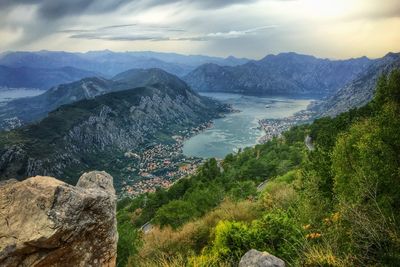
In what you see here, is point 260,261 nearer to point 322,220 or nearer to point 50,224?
point 50,224

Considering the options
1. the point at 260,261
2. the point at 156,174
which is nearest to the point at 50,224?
the point at 260,261

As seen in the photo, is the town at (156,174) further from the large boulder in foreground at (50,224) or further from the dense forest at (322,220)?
the large boulder in foreground at (50,224)

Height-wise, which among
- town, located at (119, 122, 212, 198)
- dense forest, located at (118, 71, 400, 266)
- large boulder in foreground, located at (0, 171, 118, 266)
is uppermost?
large boulder in foreground, located at (0, 171, 118, 266)

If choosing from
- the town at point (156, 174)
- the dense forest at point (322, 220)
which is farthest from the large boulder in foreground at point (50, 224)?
the town at point (156, 174)

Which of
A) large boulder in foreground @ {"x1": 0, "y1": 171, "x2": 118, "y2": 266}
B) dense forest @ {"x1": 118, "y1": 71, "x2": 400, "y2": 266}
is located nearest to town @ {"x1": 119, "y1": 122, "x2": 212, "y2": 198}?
dense forest @ {"x1": 118, "y1": 71, "x2": 400, "y2": 266}

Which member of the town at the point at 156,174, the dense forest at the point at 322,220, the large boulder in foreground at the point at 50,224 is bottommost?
the town at the point at 156,174

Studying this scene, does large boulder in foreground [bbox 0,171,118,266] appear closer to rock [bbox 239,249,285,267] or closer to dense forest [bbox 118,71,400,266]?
dense forest [bbox 118,71,400,266]

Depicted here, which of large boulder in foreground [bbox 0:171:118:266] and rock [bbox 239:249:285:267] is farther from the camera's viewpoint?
rock [bbox 239:249:285:267]

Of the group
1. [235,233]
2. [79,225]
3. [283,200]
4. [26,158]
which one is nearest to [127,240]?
[235,233]
